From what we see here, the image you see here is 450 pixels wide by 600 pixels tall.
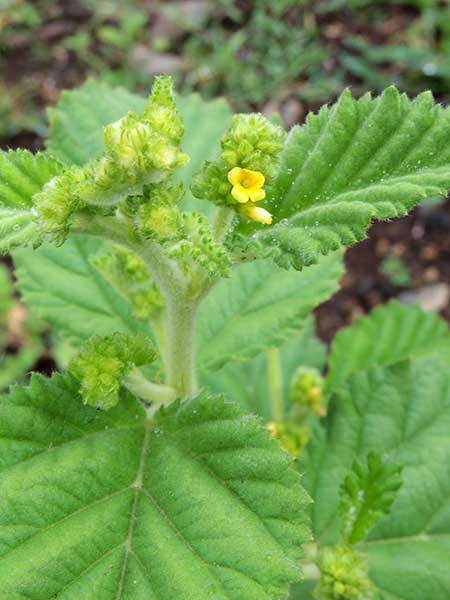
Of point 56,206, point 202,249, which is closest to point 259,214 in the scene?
point 202,249

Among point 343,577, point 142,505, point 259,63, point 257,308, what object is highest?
point 259,63

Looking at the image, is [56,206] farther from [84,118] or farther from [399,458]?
[399,458]

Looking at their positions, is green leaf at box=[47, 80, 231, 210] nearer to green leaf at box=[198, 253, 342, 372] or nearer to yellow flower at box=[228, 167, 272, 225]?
green leaf at box=[198, 253, 342, 372]

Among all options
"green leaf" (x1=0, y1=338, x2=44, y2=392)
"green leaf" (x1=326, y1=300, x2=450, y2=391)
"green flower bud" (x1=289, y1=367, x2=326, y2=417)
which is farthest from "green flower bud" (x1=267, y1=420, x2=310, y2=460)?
"green leaf" (x1=0, y1=338, x2=44, y2=392)

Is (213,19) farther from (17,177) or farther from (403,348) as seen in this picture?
(17,177)

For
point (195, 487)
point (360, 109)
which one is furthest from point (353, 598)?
point (360, 109)
